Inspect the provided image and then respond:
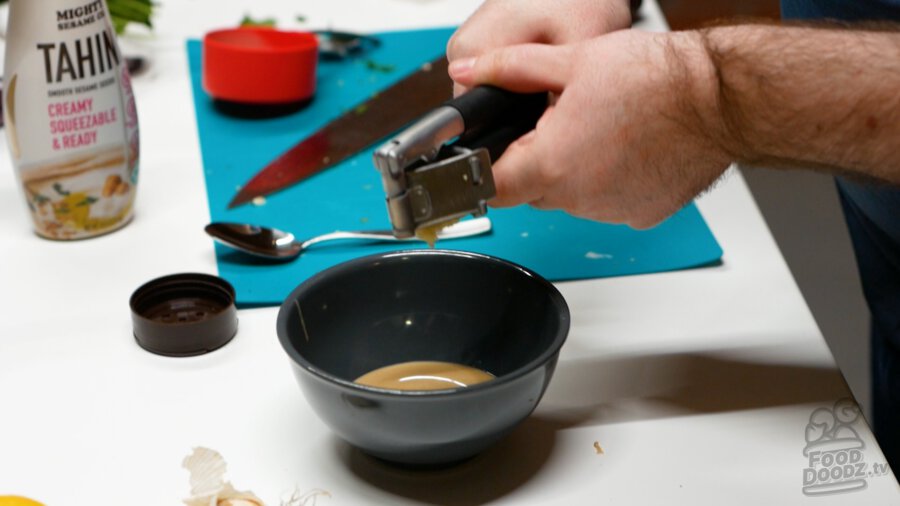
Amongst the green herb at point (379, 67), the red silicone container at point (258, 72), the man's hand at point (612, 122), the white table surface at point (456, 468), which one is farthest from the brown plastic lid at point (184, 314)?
the green herb at point (379, 67)

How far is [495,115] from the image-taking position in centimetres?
80

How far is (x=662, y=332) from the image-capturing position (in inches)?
37.6

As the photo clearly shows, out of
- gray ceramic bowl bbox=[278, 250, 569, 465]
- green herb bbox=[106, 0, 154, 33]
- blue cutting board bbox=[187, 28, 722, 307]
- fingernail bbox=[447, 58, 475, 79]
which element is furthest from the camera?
green herb bbox=[106, 0, 154, 33]

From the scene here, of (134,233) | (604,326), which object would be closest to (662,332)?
(604,326)

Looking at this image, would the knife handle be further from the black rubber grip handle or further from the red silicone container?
the red silicone container

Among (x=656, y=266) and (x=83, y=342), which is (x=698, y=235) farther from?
(x=83, y=342)

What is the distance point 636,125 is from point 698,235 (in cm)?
35

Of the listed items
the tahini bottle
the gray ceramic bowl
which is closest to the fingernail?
the gray ceramic bowl

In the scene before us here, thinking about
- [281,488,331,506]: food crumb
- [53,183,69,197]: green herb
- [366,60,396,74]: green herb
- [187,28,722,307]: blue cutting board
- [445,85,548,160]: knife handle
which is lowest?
[281,488,331,506]: food crumb

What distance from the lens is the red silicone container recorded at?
1316 millimetres

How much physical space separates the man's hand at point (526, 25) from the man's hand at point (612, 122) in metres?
0.13

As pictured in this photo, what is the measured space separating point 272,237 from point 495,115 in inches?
13.4

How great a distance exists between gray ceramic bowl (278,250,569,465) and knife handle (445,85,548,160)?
4.1 inches
